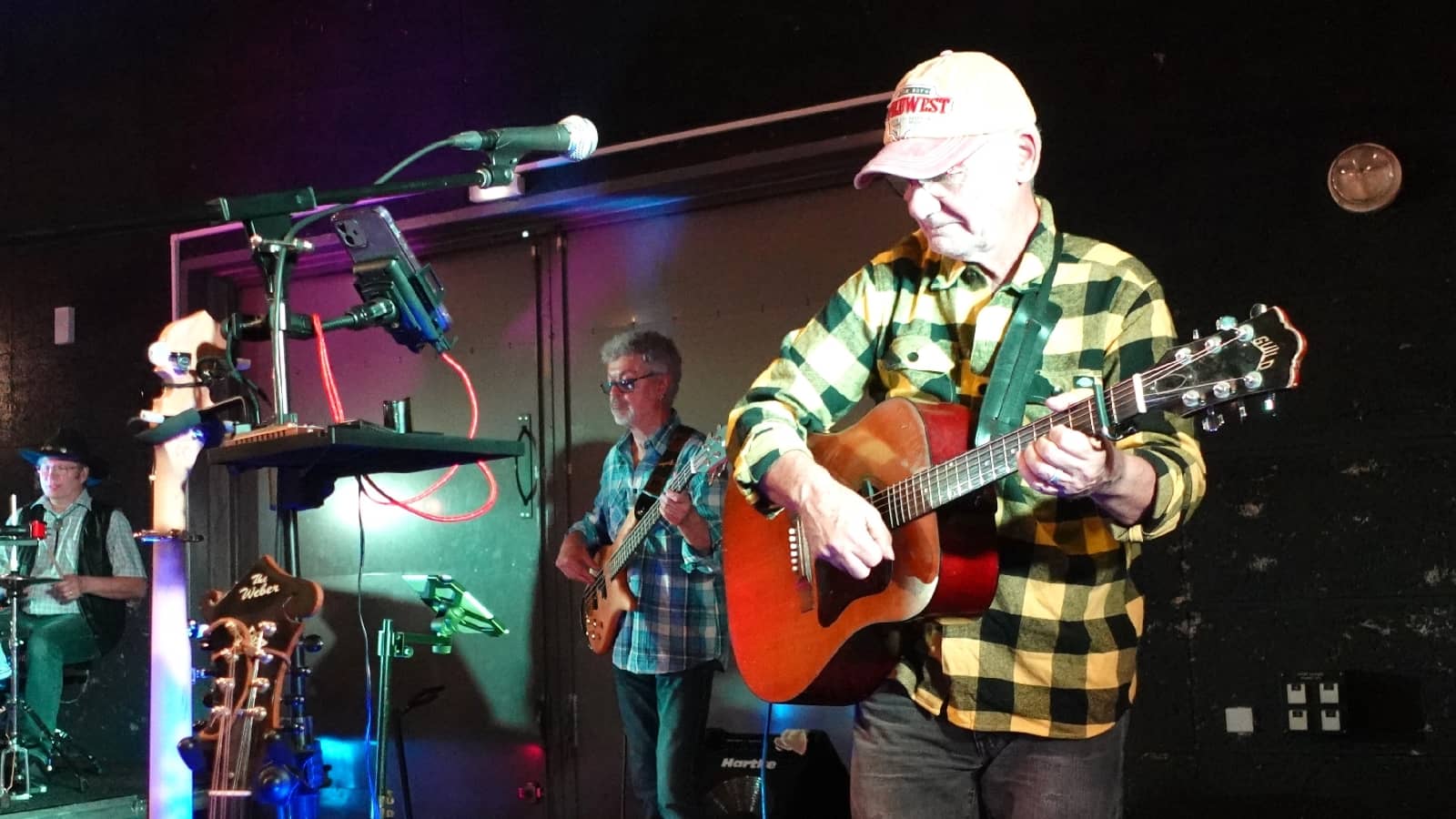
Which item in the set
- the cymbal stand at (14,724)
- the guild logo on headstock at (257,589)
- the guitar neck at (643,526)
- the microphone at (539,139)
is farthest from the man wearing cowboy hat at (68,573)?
the microphone at (539,139)

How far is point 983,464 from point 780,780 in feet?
8.97

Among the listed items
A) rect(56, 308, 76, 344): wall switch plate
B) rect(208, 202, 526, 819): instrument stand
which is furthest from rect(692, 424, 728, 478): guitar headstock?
rect(56, 308, 76, 344): wall switch plate

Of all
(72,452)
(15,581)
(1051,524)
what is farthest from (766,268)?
(15,581)

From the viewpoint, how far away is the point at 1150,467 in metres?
1.90

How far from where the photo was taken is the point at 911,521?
2.23m

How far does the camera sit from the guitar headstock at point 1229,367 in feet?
6.12

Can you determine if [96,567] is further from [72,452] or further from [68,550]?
[72,452]

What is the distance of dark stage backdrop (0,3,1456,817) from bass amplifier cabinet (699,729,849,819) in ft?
2.18

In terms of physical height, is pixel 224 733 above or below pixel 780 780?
above

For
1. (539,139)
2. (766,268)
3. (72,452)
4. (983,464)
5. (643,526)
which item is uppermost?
(766,268)

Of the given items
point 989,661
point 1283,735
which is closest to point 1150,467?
point 989,661

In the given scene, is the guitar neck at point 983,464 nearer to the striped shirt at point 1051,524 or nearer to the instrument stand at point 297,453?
the striped shirt at point 1051,524

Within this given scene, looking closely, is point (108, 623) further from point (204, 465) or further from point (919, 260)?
point (919, 260)

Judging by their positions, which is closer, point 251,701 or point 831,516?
point 831,516
